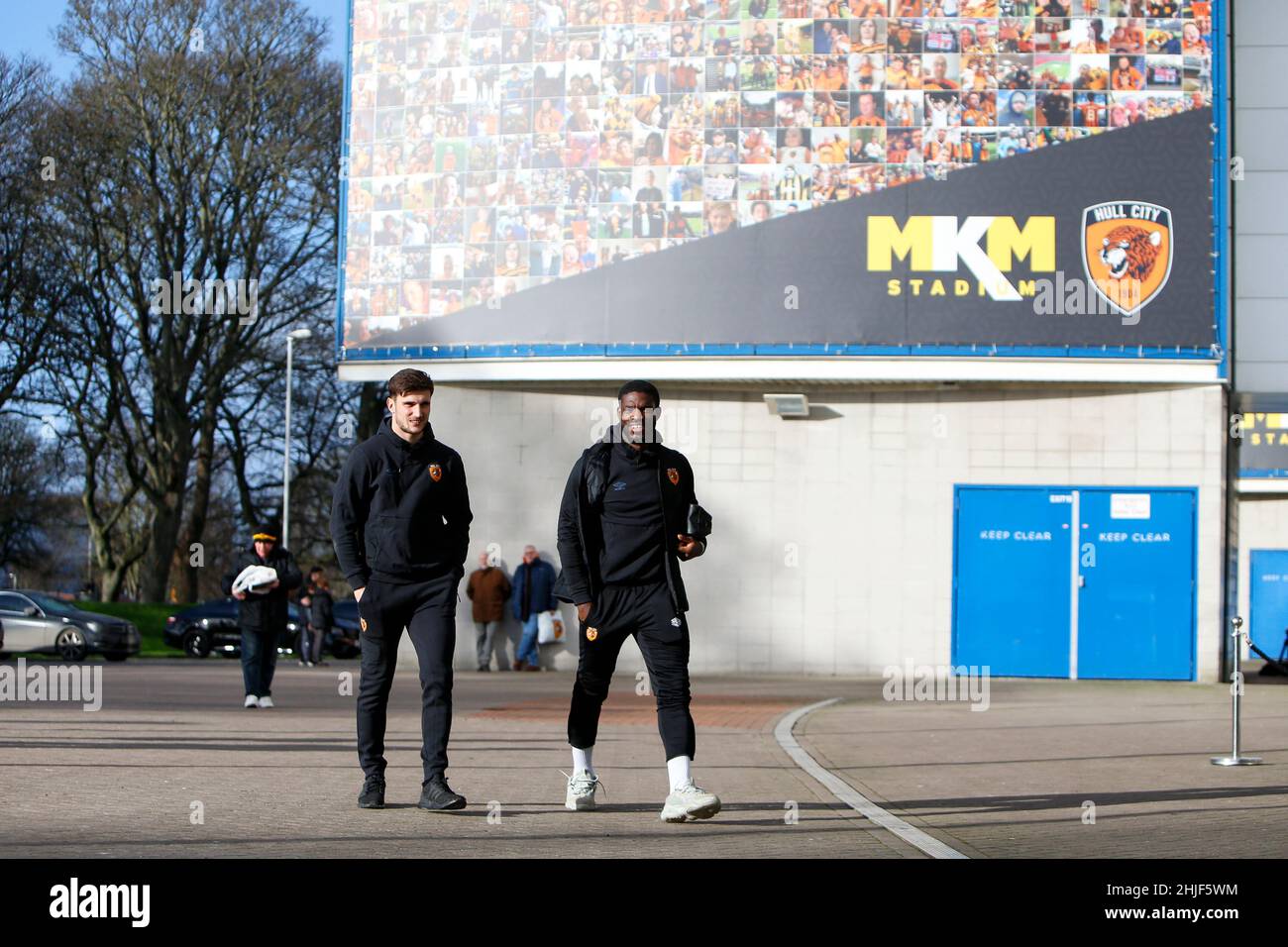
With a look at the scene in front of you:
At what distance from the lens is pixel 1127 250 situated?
22.0m

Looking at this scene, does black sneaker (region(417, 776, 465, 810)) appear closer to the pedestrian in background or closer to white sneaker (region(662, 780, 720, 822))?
white sneaker (region(662, 780, 720, 822))

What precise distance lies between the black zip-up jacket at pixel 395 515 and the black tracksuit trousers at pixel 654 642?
2.34 ft

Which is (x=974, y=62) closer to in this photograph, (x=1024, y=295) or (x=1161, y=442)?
(x=1024, y=295)

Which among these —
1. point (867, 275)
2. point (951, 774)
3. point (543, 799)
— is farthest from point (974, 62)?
point (543, 799)

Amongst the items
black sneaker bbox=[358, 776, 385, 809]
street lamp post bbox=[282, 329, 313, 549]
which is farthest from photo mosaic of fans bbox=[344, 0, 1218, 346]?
black sneaker bbox=[358, 776, 385, 809]

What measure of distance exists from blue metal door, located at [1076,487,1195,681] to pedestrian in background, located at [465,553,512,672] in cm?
759

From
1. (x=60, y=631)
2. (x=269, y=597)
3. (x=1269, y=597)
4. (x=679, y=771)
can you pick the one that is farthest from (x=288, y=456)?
(x=679, y=771)

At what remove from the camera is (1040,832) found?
25.2 ft

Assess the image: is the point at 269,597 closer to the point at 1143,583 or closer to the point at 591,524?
the point at 591,524

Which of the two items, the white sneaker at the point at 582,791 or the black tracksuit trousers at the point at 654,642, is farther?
the white sneaker at the point at 582,791

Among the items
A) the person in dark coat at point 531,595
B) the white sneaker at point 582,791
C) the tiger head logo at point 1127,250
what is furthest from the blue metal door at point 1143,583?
the white sneaker at point 582,791

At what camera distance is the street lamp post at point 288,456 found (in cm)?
3912

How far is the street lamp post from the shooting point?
128ft

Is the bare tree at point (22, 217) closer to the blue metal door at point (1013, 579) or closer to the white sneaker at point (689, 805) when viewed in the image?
the blue metal door at point (1013, 579)
